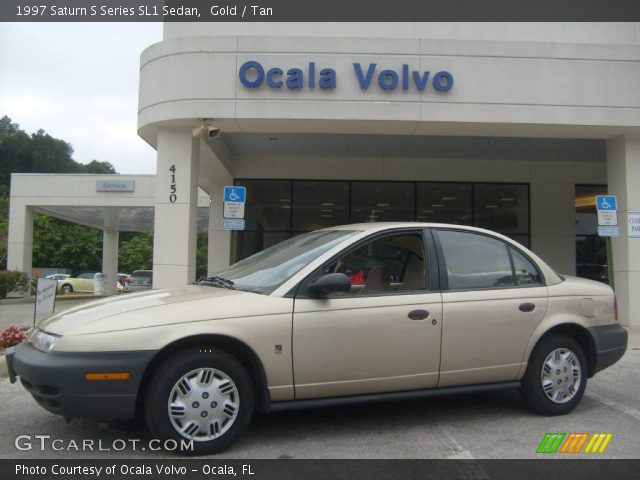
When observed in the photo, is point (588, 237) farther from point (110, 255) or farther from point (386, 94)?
point (110, 255)

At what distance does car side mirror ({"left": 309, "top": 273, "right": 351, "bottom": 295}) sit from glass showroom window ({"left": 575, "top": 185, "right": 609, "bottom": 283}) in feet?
50.7

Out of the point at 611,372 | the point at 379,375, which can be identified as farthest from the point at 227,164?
the point at 379,375

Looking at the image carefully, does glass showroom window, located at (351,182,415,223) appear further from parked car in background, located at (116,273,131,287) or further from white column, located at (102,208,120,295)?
parked car in background, located at (116,273,131,287)

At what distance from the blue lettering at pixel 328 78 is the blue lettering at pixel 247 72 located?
3.88 feet

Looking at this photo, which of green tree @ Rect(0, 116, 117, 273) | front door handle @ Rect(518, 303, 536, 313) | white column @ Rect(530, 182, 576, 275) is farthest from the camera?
green tree @ Rect(0, 116, 117, 273)

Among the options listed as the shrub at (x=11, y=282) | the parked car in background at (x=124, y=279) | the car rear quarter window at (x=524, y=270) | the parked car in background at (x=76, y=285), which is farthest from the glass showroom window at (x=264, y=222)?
the parked car in background at (x=76, y=285)

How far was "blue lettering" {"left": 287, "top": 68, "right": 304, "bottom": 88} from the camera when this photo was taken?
37.2 feet

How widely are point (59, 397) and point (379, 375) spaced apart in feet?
7.33

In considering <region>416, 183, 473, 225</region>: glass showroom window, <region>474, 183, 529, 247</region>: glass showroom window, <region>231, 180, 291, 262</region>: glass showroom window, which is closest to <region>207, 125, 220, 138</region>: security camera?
<region>231, 180, 291, 262</region>: glass showroom window

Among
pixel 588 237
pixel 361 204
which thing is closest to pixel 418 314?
pixel 361 204

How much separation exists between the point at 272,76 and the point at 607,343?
8.18 m

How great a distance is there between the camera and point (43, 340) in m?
3.99

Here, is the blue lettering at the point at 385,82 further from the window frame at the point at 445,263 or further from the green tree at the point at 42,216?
the green tree at the point at 42,216

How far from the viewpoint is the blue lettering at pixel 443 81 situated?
1138cm
